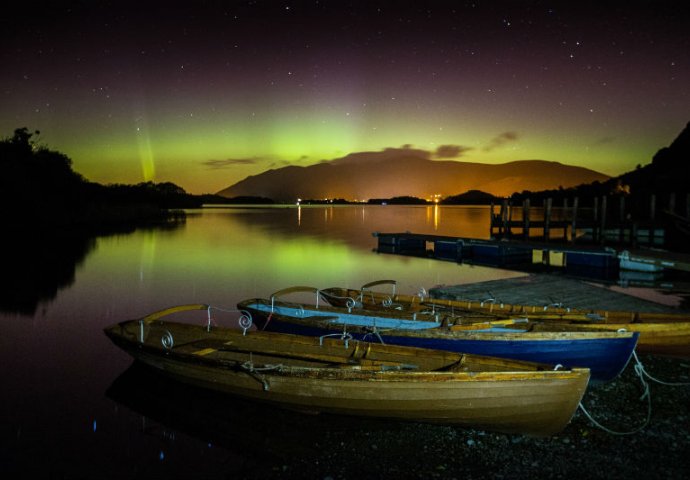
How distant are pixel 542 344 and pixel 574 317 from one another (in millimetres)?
1936

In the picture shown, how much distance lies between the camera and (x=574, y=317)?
894 cm

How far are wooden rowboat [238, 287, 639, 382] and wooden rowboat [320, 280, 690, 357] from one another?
1.13 feet

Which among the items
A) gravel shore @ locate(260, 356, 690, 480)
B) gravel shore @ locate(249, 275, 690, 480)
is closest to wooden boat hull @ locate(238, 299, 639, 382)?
gravel shore @ locate(249, 275, 690, 480)

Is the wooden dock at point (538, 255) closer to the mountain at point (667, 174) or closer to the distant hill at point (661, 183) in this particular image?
the distant hill at point (661, 183)

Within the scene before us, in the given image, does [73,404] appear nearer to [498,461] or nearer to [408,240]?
[498,461]

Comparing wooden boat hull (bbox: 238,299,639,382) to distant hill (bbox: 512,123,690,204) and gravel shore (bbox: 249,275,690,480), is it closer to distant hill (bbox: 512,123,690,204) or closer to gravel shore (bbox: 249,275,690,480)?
gravel shore (bbox: 249,275,690,480)

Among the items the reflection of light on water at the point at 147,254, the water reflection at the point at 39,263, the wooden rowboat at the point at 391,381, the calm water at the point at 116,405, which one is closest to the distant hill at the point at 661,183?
the calm water at the point at 116,405

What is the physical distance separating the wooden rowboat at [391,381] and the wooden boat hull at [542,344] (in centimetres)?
103

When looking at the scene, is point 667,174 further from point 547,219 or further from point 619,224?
point 547,219

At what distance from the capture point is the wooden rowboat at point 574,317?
26.8 ft

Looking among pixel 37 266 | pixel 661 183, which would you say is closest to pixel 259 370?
pixel 37 266

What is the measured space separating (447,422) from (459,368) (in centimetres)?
71

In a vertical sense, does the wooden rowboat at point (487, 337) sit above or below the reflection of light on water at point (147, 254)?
above

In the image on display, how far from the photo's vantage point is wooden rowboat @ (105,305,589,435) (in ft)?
18.7
